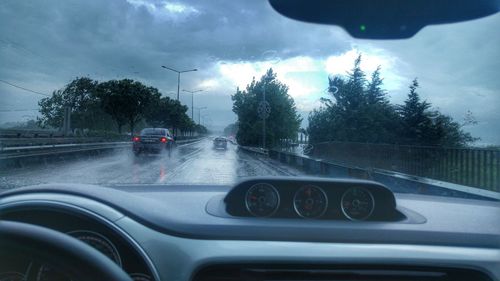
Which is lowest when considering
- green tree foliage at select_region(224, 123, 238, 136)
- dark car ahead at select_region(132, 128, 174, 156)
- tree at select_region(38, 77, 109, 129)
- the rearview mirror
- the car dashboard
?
the car dashboard

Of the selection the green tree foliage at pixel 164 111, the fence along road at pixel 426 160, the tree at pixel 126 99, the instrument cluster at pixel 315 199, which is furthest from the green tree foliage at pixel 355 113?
the green tree foliage at pixel 164 111

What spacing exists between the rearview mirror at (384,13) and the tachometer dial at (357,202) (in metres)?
0.99

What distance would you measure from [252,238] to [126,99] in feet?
7.08

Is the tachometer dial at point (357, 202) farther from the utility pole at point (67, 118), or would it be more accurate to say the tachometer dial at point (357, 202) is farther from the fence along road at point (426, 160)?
the utility pole at point (67, 118)

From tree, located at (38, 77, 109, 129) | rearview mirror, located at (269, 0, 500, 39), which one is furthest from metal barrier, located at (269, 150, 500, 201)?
rearview mirror, located at (269, 0, 500, 39)

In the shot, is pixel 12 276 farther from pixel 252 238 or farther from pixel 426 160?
pixel 426 160

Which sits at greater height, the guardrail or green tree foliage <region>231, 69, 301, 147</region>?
green tree foliage <region>231, 69, 301, 147</region>

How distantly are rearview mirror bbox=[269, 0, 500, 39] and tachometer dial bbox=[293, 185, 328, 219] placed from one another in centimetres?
101

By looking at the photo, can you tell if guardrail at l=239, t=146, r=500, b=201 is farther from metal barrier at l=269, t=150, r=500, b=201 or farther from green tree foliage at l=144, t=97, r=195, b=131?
green tree foliage at l=144, t=97, r=195, b=131

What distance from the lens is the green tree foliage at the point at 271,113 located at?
3707 millimetres

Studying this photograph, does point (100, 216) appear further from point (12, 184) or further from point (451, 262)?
point (12, 184)

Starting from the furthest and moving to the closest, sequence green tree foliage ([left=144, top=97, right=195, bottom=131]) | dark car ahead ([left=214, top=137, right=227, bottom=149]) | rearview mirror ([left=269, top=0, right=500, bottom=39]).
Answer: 1. dark car ahead ([left=214, top=137, right=227, bottom=149])
2. green tree foliage ([left=144, top=97, right=195, bottom=131])
3. rearview mirror ([left=269, top=0, right=500, bottom=39])

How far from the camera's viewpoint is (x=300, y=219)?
2965 millimetres

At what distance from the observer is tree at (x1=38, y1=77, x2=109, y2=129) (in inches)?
146
